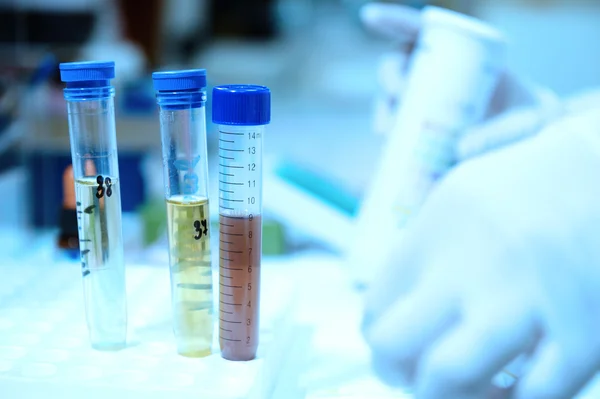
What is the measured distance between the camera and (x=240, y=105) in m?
0.53

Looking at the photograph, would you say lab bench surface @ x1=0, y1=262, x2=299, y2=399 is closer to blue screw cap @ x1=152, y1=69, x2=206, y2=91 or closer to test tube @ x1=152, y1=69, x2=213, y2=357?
test tube @ x1=152, y1=69, x2=213, y2=357

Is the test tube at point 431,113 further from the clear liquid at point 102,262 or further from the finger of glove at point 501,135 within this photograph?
the clear liquid at point 102,262

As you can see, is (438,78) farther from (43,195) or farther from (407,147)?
(43,195)

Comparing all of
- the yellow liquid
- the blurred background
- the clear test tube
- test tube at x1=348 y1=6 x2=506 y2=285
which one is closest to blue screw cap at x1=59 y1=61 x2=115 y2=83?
the clear test tube

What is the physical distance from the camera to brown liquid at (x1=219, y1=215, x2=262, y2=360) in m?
0.57

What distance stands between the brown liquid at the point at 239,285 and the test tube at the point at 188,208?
2 cm

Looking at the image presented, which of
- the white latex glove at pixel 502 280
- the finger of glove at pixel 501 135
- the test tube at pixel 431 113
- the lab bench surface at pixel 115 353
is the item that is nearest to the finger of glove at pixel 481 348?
the white latex glove at pixel 502 280

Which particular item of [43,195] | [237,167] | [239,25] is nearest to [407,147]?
[237,167]

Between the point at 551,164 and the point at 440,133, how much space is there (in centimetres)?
30

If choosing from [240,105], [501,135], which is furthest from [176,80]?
[501,135]

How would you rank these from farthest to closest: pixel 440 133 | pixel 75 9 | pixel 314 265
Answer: pixel 75 9, pixel 314 265, pixel 440 133

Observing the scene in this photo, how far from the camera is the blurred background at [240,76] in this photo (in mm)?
1103

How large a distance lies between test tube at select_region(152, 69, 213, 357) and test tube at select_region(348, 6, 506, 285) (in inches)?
14.7

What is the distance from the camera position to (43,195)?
3.84 ft
